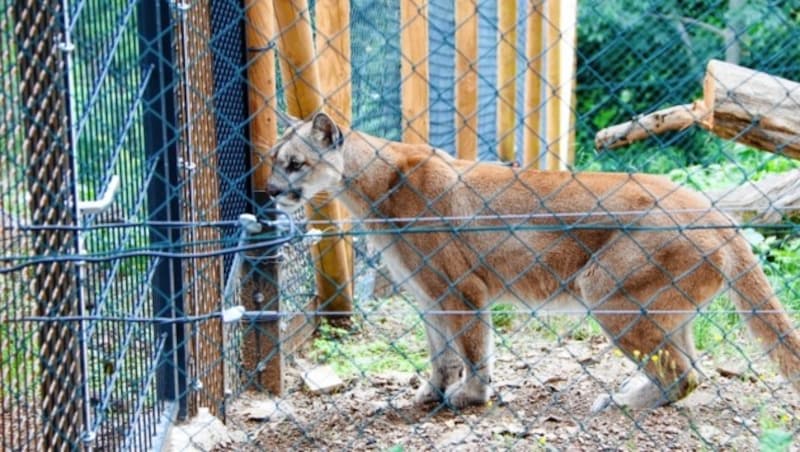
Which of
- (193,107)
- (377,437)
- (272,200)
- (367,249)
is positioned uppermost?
(193,107)

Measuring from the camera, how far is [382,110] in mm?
7754

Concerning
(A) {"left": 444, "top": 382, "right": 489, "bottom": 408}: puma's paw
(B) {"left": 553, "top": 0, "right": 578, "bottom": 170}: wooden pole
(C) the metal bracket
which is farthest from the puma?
(B) {"left": 553, "top": 0, "right": 578, "bottom": 170}: wooden pole

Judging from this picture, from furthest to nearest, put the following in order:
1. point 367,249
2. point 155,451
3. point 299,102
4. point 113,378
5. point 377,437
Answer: point 367,249 → point 299,102 → point 377,437 → point 155,451 → point 113,378

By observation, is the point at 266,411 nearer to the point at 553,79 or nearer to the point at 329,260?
the point at 329,260

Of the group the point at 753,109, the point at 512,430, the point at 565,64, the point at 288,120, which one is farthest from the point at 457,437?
the point at 565,64

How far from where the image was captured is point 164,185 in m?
4.17

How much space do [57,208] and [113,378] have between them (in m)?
0.67

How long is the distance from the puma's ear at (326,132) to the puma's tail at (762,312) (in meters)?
1.89

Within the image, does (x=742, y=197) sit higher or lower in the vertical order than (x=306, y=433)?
higher

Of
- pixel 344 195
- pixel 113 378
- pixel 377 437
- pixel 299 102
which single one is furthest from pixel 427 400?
pixel 113 378

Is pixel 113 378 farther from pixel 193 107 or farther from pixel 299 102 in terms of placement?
pixel 299 102

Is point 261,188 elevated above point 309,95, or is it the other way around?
point 309,95

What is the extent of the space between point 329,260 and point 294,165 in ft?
2.96

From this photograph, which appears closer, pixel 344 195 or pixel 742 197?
pixel 344 195
